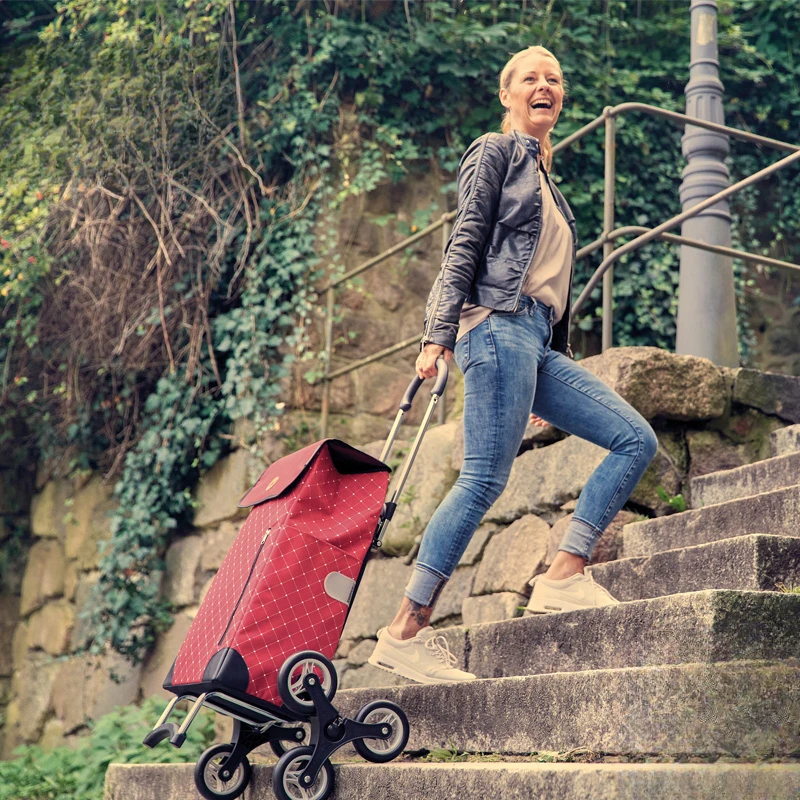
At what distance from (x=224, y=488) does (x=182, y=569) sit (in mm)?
520

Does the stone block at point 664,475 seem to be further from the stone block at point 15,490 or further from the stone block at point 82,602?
the stone block at point 15,490

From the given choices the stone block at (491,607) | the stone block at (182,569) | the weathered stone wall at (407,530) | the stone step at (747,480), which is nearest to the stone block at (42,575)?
the weathered stone wall at (407,530)

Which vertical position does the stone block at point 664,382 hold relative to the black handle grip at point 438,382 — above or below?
above

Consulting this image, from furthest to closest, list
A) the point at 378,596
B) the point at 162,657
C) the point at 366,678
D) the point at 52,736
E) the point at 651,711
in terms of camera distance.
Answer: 1. the point at 52,736
2. the point at 162,657
3. the point at 378,596
4. the point at 366,678
5. the point at 651,711

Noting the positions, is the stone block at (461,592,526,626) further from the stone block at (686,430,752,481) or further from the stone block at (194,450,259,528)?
the stone block at (194,450,259,528)

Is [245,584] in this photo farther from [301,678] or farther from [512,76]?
[512,76]

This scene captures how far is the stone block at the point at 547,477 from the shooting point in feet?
11.9

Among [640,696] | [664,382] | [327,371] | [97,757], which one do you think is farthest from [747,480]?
[97,757]

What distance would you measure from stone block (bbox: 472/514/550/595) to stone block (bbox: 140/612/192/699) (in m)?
2.12

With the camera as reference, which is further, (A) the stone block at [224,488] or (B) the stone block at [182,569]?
(B) the stone block at [182,569]

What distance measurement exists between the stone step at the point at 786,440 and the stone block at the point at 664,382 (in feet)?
0.66

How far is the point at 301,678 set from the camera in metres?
2.30

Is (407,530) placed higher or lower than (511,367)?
lower

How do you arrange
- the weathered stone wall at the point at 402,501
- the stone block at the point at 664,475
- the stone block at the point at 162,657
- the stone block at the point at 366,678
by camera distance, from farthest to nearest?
1. the stone block at the point at 162,657
2. the stone block at the point at 366,678
3. the weathered stone wall at the point at 402,501
4. the stone block at the point at 664,475
